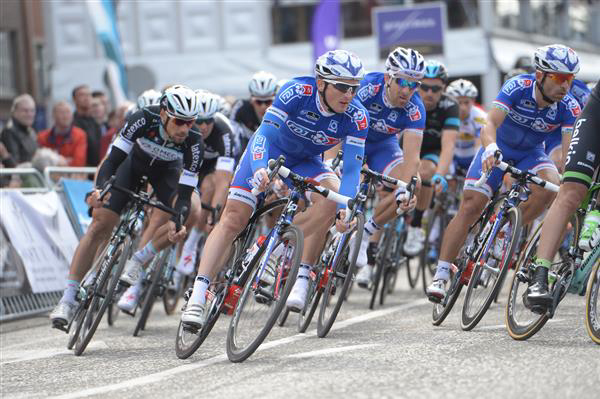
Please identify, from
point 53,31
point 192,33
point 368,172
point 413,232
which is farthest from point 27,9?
point 368,172

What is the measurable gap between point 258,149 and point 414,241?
5097 mm

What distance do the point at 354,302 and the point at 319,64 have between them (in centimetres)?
438

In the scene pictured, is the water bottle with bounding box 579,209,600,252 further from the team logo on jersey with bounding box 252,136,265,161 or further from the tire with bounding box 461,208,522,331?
the team logo on jersey with bounding box 252,136,265,161

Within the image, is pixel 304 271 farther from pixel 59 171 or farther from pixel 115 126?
pixel 115 126

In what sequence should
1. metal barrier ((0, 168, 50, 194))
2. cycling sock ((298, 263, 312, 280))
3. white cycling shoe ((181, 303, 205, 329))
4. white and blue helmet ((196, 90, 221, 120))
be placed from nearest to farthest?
white cycling shoe ((181, 303, 205, 329)), cycling sock ((298, 263, 312, 280)), white and blue helmet ((196, 90, 221, 120)), metal barrier ((0, 168, 50, 194))

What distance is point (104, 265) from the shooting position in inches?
393

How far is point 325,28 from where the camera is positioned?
22484 millimetres

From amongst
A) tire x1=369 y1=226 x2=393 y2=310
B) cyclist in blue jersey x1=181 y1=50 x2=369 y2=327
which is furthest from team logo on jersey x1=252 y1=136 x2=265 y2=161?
tire x1=369 y1=226 x2=393 y2=310

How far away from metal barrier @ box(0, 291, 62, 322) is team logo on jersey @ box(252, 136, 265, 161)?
4.80 m

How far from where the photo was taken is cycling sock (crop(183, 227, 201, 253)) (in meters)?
12.8

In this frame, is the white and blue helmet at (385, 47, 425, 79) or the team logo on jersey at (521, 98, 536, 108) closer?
the team logo on jersey at (521, 98, 536, 108)

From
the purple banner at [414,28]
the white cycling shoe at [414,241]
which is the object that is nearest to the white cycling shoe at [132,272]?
the white cycling shoe at [414,241]

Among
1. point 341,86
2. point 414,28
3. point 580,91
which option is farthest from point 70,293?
point 414,28

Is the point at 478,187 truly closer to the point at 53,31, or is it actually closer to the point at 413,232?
the point at 413,232
